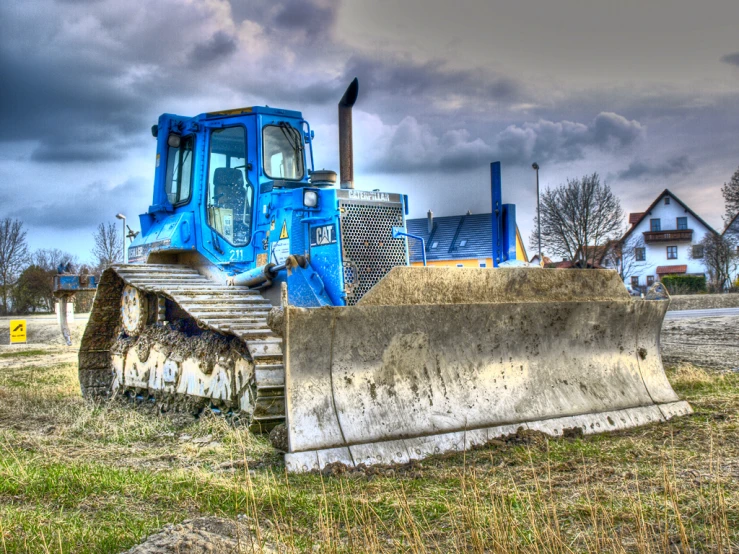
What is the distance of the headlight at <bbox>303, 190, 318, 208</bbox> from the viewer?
670 cm

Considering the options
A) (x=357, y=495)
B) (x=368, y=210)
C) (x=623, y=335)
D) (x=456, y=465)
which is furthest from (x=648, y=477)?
(x=368, y=210)

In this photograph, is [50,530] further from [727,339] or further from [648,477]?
[727,339]

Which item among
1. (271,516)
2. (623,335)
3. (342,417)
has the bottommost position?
Answer: (271,516)

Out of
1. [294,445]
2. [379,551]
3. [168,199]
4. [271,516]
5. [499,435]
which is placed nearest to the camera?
[379,551]

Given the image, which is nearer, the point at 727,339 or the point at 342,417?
the point at 342,417

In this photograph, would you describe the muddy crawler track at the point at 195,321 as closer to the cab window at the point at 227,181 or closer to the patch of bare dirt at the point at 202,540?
the cab window at the point at 227,181

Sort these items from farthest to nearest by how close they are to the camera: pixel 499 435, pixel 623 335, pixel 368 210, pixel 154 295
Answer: pixel 154 295 → pixel 368 210 → pixel 623 335 → pixel 499 435

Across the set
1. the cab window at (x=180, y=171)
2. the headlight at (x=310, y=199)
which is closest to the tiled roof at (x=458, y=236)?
the cab window at (x=180, y=171)

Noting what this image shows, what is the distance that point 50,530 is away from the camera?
10.8ft

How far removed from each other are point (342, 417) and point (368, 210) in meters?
2.55

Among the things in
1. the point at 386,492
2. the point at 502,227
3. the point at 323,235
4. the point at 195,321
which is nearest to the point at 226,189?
the point at 323,235

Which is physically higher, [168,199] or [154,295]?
[168,199]

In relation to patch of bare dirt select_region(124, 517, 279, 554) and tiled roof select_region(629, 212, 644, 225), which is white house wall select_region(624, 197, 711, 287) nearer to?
tiled roof select_region(629, 212, 644, 225)

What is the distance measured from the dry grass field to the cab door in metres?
1.91
